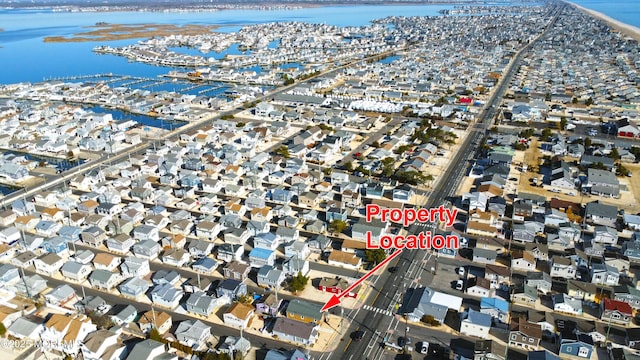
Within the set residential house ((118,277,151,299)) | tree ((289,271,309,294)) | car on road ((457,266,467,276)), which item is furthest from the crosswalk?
residential house ((118,277,151,299))

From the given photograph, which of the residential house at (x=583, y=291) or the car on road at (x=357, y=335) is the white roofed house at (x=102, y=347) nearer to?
the car on road at (x=357, y=335)

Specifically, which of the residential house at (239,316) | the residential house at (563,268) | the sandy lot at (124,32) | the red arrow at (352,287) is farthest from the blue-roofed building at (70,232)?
the sandy lot at (124,32)

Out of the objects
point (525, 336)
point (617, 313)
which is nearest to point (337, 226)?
point (525, 336)

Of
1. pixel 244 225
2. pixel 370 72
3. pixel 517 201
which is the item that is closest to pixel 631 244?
pixel 517 201

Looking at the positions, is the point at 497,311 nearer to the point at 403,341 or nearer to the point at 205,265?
the point at 403,341

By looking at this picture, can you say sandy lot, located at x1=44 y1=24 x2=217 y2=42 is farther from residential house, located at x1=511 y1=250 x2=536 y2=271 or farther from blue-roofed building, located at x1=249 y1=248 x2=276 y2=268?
residential house, located at x1=511 y1=250 x2=536 y2=271

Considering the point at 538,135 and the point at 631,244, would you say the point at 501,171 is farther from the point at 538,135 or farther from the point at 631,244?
the point at 538,135
